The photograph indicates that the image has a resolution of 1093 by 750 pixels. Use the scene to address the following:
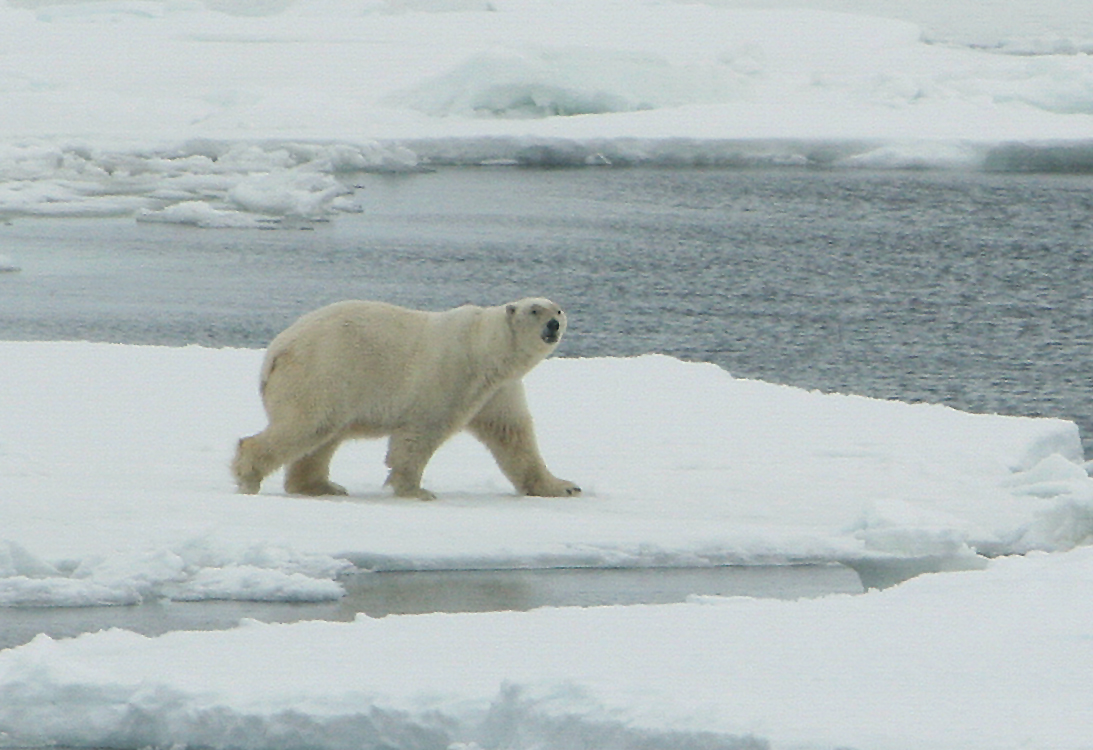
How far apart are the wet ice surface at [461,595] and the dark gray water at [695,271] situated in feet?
20.9

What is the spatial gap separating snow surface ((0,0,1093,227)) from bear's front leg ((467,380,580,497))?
591 inches

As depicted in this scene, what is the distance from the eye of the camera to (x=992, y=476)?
7.38 m

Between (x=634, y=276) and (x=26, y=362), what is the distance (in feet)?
33.2

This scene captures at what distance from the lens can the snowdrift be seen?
538 cm

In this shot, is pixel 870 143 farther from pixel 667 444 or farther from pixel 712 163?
pixel 667 444

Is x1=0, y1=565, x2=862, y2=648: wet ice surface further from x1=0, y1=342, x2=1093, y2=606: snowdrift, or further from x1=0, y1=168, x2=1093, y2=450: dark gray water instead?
x1=0, y1=168, x2=1093, y2=450: dark gray water

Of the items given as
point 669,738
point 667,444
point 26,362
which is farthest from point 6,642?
point 26,362

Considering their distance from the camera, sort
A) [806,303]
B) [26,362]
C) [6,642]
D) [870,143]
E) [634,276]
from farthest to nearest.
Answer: [870,143] < [634,276] < [806,303] < [26,362] < [6,642]

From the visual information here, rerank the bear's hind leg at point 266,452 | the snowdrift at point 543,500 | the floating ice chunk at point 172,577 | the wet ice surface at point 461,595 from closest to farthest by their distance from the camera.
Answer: the wet ice surface at point 461,595 → the floating ice chunk at point 172,577 → the snowdrift at point 543,500 → the bear's hind leg at point 266,452

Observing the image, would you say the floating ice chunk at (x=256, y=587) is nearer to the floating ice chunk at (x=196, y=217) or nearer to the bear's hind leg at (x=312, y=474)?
the bear's hind leg at (x=312, y=474)

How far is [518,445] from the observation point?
6848mm

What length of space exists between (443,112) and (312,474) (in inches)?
851

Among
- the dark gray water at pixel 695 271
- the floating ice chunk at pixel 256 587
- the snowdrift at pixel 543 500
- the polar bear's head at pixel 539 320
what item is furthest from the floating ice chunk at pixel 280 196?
the floating ice chunk at pixel 256 587

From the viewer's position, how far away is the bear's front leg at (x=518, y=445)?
22.4 feet
